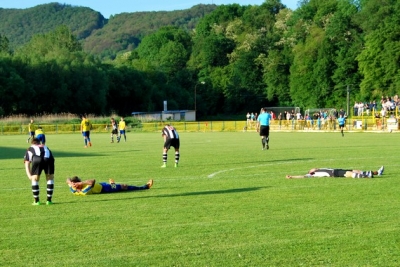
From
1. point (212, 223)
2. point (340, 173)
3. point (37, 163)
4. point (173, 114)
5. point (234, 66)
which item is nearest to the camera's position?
point (212, 223)

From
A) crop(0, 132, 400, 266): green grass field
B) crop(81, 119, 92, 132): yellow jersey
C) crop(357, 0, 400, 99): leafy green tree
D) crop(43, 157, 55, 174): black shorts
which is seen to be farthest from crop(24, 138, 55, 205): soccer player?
crop(357, 0, 400, 99): leafy green tree

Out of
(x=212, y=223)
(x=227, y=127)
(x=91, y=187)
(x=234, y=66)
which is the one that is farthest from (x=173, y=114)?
(x=212, y=223)

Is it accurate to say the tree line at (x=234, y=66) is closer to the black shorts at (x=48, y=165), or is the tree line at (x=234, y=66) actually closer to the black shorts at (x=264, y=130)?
the black shorts at (x=264, y=130)

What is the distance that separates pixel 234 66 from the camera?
117 metres

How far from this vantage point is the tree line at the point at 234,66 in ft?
300

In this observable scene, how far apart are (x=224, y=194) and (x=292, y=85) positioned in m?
91.7

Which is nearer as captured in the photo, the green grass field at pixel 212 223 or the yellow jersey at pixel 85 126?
the green grass field at pixel 212 223

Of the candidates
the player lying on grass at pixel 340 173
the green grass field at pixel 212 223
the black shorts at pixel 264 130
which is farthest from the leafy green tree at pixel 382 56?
the green grass field at pixel 212 223

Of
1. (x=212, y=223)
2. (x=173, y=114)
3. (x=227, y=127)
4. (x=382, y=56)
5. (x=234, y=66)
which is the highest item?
(x=234, y=66)

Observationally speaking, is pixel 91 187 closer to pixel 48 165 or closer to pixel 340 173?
pixel 48 165

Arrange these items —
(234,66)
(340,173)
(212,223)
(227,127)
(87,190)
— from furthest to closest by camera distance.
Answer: (234,66)
(227,127)
(340,173)
(87,190)
(212,223)

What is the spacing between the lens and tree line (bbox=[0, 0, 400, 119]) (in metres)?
91.3

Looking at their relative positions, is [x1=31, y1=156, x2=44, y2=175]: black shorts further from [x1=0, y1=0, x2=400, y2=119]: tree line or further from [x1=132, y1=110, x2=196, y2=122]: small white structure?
[x1=132, y1=110, x2=196, y2=122]: small white structure

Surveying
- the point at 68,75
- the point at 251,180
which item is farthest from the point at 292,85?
the point at 251,180
